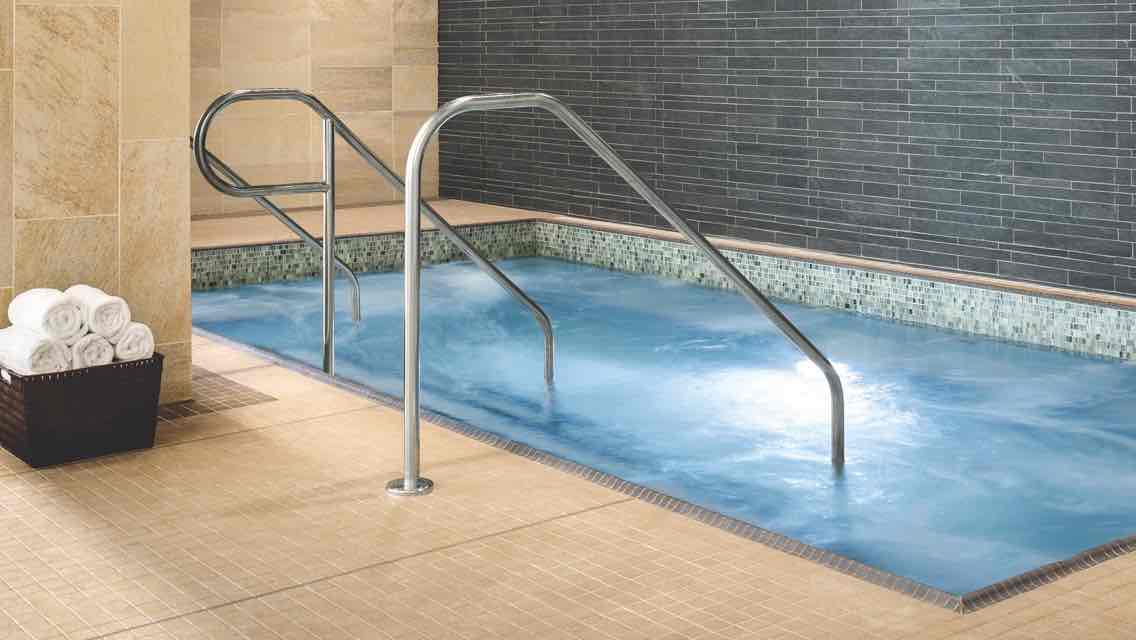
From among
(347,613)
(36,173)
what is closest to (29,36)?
(36,173)

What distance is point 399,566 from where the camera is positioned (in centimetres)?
306

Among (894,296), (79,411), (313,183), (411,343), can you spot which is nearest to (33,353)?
(79,411)

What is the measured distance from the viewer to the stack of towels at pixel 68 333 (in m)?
3.63

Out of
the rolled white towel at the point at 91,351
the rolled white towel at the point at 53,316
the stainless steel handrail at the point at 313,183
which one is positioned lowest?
the rolled white towel at the point at 91,351

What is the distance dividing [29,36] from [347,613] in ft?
6.37

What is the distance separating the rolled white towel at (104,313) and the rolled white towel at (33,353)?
103 millimetres

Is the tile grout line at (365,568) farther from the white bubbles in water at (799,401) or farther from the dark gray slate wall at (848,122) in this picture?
the dark gray slate wall at (848,122)

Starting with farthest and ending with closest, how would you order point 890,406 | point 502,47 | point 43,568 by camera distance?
1. point 502,47
2. point 890,406
3. point 43,568

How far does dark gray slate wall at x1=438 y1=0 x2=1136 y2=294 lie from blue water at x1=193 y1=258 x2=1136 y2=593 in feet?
1.90

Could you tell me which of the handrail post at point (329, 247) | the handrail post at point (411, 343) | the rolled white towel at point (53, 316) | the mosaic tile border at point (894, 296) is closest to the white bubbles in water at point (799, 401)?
the mosaic tile border at point (894, 296)

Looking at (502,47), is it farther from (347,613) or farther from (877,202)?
(347,613)

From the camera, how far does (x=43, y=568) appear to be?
3.03 meters

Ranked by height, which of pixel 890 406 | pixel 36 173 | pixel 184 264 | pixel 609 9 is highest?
pixel 609 9

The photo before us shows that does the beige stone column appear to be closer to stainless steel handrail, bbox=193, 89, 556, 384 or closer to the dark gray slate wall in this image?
stainless steel handrail, bbox=193, 89, 556, 384
